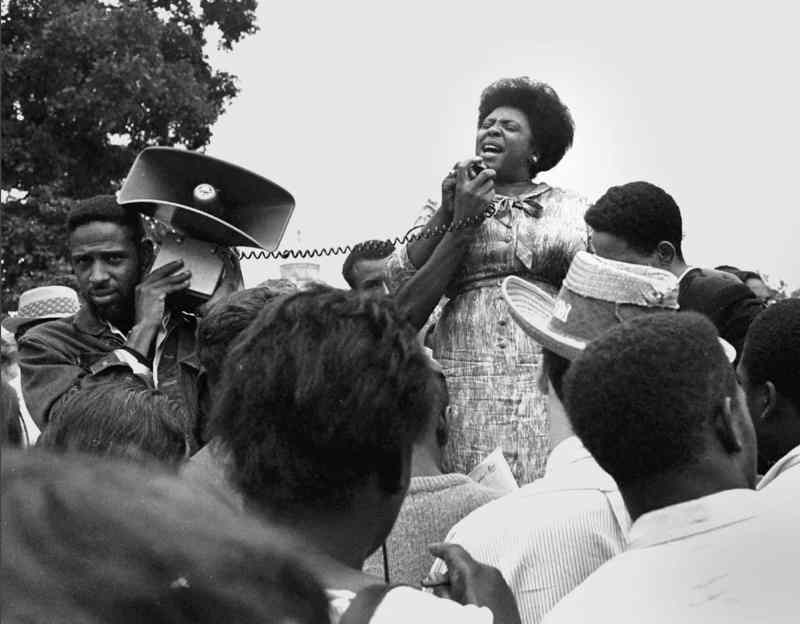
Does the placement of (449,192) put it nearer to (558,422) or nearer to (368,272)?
(558,422)

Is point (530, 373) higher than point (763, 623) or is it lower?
lower

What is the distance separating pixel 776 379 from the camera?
3.39m

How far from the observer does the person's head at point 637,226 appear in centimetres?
426

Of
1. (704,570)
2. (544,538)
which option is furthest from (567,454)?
(704,570)

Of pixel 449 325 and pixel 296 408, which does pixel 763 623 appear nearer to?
pixel 296 408

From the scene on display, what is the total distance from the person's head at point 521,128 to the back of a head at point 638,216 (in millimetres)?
252

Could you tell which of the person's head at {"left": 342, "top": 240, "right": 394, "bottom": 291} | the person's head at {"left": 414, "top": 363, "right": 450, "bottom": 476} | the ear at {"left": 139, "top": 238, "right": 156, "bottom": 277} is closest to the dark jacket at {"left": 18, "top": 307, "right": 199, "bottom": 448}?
the ear at {"left": 139, "top": 238, "right": 156, "bottom": 277}

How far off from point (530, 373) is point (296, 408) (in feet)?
7.13

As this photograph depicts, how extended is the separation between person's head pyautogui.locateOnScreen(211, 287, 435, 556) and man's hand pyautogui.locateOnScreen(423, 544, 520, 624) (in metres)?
0.31

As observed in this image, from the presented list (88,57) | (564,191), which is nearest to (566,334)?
(564,191)

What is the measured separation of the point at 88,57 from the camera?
607 inches

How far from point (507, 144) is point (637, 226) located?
50 centimetres

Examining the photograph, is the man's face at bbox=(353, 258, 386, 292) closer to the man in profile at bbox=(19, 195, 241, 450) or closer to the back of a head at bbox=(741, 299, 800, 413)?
the man in profile at bbox=(19, 195, 241, 450)

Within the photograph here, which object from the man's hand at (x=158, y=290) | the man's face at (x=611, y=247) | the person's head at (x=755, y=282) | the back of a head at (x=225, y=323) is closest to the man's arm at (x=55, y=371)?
the man's hand at (x=158, y=290)
